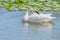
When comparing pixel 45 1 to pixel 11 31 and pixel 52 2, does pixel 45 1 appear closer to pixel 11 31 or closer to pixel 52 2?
pixel 52 2

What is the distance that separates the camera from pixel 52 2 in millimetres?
11594

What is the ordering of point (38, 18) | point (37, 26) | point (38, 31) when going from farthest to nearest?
point (38, 18), point (37, 26), point (38, 31)

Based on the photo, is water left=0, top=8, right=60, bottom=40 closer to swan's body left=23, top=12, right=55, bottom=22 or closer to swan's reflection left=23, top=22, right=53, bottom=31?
swan's reflection left=23, top=22, right=53, bottom=31

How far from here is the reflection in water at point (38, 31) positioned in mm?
8461

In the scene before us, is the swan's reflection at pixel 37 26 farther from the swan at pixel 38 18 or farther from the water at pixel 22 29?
the swan at pixel 38 18

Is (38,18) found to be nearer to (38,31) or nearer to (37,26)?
(37,26)

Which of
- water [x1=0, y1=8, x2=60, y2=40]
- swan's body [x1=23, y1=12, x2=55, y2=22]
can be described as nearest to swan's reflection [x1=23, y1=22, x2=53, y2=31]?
water [x1=0, y1=8, x2=60, y2=40]

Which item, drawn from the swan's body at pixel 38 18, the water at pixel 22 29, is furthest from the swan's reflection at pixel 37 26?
the swan's body at pixel 38 18

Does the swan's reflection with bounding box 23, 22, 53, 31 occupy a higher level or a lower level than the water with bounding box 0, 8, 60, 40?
lower

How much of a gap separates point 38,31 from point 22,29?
349mm

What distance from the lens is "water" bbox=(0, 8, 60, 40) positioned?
27.7 feet

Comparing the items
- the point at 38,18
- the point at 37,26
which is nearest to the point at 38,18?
the point at 38,18

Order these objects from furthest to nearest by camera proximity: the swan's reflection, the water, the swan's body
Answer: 1. the swan's body
2. the swan's reflection
3. the water

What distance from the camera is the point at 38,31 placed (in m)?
9.02
